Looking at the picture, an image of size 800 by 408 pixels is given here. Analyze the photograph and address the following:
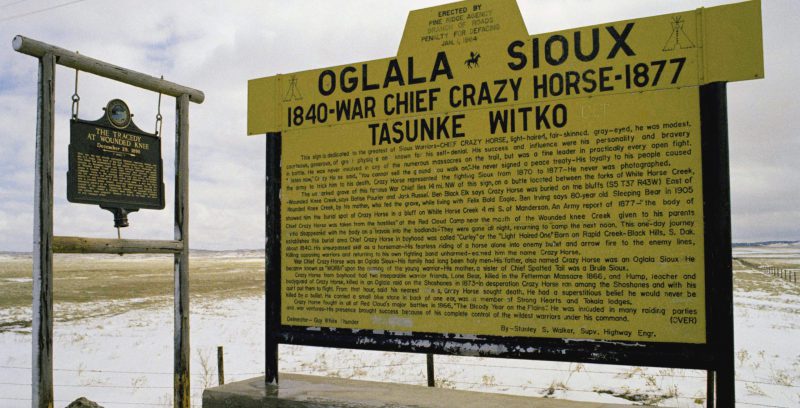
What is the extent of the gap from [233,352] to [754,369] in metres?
11.1

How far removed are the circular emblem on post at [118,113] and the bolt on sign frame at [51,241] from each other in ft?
0.89

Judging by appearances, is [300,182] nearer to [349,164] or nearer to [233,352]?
[349,164]

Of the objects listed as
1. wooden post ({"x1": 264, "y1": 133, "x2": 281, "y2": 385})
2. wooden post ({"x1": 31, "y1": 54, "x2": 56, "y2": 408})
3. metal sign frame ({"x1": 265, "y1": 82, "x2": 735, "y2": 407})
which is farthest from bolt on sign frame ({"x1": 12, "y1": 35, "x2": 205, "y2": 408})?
metal sign frame ({"x1": 265, "y1": 82, "x2": 735, "y2": 407})

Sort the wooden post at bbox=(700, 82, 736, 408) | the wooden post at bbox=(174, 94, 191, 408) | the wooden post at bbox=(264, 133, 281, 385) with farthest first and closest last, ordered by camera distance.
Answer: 1. the wooden post at bbox=(174, 94, 191, 408)
2. the wooden post at bbox=(264, 133, 281, 385)
3. the wooden post at bbox=(700, 82, 736, 408)

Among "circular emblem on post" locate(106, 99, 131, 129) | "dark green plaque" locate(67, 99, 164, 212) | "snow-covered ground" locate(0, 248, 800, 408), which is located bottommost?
"snow-covered ground" locate(0, 248, 800, 408)

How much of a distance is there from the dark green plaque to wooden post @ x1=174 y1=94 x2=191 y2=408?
20 centimetres

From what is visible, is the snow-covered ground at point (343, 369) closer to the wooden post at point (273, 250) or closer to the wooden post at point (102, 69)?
the wooden post at point (273, 250)

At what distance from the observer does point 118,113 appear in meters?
6.15

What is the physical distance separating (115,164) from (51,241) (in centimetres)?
100

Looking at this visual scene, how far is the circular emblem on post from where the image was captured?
609 centimetres

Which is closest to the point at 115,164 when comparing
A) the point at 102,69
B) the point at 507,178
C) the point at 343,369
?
the point at 102,69

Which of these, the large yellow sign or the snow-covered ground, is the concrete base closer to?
the large yellow sign

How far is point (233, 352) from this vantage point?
14.0m

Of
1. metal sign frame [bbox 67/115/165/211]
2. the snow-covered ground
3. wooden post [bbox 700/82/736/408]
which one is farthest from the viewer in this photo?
the snow-covered ground
